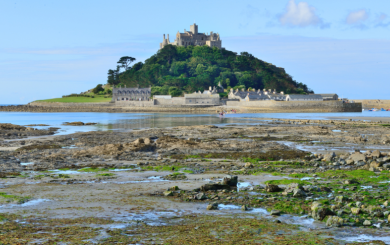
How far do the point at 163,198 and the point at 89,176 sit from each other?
3.99m

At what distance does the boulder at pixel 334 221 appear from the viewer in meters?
7.18

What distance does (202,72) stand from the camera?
5566 inches

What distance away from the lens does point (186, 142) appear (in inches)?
Result: 837

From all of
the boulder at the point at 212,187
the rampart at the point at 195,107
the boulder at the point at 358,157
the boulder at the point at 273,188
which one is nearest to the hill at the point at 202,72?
the rampart at the point at 195,107

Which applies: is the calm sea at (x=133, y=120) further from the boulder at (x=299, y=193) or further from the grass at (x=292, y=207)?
the grass at (x=292, y=207)

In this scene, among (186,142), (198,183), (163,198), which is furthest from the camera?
(186,142)

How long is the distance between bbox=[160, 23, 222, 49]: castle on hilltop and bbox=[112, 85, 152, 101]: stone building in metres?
39.6

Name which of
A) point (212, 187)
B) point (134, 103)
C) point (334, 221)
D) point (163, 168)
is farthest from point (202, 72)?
point (334, 221)

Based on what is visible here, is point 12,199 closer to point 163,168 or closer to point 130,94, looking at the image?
point 163,168

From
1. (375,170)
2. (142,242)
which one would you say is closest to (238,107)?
(375,170)

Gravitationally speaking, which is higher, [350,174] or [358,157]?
[358,157]

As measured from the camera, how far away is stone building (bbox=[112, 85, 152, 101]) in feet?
403

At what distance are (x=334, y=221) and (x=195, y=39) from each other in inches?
6161

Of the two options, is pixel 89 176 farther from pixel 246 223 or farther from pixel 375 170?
pixel 375 170
